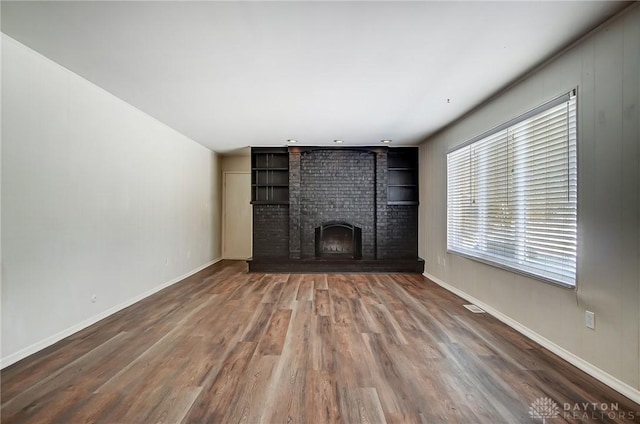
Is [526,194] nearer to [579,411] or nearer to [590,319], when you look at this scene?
[590,319]

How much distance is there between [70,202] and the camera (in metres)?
2.55

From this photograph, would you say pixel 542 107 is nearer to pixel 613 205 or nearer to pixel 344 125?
pixel 613 205

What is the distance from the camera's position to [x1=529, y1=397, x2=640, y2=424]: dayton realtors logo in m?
1.52

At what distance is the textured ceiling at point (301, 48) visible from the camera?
1752 mm

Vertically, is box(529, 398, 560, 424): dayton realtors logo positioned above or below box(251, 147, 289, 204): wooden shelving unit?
below

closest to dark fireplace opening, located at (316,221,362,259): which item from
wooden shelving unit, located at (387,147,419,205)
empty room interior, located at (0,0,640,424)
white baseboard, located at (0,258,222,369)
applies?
wooden shelving unit, located at (387,147,419,205)

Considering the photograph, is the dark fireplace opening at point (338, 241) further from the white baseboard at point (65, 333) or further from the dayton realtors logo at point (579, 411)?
the dayton realtors logo at point (579, 411)

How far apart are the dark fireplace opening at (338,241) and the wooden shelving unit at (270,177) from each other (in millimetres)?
1041

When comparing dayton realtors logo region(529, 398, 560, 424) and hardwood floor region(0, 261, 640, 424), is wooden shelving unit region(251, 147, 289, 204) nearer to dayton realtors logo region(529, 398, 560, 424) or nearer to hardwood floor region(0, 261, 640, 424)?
hardwood floor region(0, 261, 640, 424)

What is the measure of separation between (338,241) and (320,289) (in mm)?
1818

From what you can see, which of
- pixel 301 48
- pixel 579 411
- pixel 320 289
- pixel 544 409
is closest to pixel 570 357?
pixel 579 411

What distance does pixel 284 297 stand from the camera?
371 centimetres

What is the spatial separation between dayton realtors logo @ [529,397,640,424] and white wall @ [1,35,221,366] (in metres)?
3.56

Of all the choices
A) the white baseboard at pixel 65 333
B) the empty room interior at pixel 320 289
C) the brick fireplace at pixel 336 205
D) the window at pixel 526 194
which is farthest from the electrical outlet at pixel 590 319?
the white baseboard at pixel 65 333
